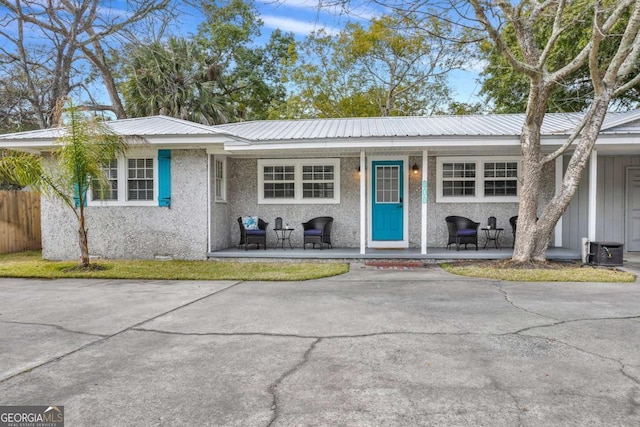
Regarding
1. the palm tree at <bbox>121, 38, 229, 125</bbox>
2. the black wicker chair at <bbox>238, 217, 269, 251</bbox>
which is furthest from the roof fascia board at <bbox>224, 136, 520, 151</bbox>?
the palm tree at <bbox>121, 38, 229, 125</bbox>

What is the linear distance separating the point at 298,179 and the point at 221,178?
2.02 metres

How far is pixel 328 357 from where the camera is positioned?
12.1 ft

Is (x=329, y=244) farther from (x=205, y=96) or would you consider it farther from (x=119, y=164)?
(x=205, y=96)

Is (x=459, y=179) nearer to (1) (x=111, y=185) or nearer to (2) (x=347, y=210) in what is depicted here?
(2) (x=347, y=210)

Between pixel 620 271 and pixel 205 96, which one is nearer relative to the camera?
pixel 620 271

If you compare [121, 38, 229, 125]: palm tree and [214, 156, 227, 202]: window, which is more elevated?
[121, 38, 229, 125]: palm tree

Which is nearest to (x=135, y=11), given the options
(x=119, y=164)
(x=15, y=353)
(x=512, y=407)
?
(x=119, y=164)

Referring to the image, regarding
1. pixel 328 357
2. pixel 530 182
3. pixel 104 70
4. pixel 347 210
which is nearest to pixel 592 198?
pixel 530 182

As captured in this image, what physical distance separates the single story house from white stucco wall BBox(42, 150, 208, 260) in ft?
0.08

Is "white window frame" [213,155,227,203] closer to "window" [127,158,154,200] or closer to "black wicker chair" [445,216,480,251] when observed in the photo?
"window" [127,158,154,200]

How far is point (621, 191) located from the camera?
424 inches

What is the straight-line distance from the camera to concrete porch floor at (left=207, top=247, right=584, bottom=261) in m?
9.50

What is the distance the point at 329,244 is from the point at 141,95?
35.7 feet

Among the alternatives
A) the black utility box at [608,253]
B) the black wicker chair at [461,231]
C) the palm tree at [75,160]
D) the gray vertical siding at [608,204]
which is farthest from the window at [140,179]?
the gray vertical siding at [608,204]
